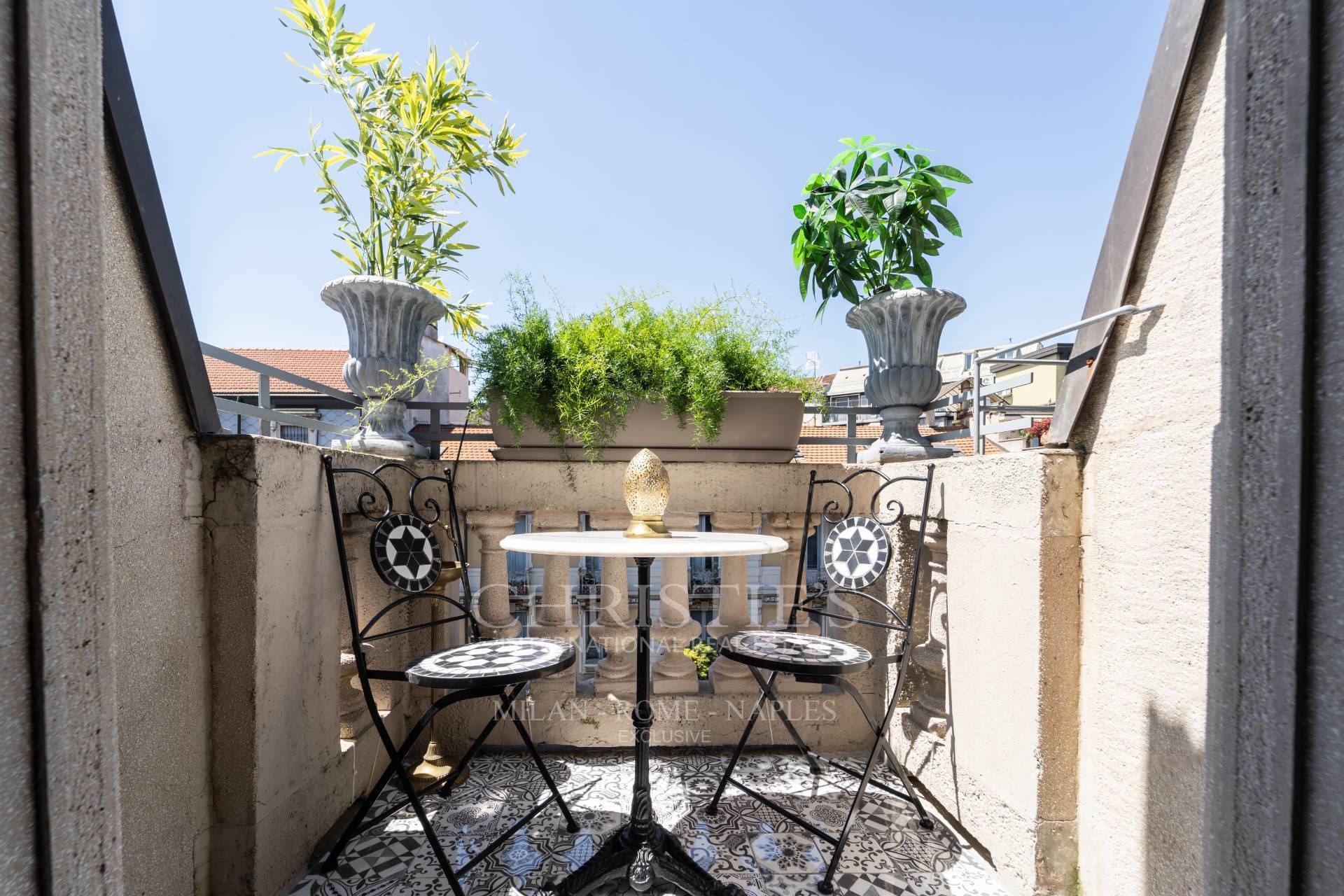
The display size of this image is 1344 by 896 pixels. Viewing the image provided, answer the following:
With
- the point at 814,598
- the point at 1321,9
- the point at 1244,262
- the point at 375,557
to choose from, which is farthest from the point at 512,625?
the point at 1321,9

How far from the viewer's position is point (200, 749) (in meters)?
1.54

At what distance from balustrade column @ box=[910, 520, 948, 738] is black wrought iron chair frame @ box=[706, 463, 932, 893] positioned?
0.06m

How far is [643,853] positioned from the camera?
170cm

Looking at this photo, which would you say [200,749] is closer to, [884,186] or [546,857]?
[546,857]

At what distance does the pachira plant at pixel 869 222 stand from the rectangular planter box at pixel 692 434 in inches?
28.2

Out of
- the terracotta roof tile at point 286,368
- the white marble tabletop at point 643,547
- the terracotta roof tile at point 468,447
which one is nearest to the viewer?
the white marble tabletop at point 643,547

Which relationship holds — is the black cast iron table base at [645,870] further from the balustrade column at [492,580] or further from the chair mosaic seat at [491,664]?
the balustrade column at [492,580]

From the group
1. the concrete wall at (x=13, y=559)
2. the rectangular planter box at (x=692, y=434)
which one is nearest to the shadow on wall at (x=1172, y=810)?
the rectangular planter box at (x=692, y=434)

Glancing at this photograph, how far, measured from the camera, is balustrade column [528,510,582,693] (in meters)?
2.63

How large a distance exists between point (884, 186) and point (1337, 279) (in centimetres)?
225

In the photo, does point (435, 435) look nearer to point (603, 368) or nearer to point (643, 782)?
point (603, 368)

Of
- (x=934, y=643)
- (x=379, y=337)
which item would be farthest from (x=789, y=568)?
(x=379, y=337)

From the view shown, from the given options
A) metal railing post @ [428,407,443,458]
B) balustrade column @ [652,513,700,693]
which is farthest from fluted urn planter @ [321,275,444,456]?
balustrade column @ [652,513,700,693]

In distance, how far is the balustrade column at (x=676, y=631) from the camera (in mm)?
2664
